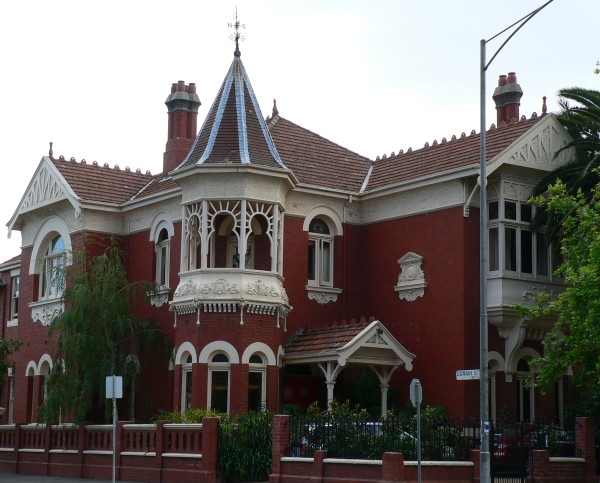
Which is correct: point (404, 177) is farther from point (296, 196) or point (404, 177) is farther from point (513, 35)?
point (513, 35)

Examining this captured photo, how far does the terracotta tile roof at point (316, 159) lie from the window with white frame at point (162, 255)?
4691 millimetres

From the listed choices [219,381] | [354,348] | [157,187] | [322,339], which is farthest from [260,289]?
[157,187]

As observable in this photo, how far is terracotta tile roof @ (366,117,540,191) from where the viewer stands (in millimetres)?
30109

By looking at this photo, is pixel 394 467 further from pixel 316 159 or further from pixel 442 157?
pixel 316 159

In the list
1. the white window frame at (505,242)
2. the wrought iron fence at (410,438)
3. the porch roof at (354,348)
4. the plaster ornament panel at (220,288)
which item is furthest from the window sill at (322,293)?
the wrought iron fence at (410,438)

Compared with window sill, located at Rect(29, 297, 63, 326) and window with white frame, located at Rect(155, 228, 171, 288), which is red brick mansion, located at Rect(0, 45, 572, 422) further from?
window sill, located at Rect(29, 297, 63, 326)

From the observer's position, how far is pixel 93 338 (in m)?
30.8

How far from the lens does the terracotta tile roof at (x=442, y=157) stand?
30109mm

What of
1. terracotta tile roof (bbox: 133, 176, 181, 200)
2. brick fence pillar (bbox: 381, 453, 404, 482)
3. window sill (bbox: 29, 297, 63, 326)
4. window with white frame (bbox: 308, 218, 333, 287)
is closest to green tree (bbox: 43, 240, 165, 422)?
terracotta tile roof (bbox: 133, 176, 181, 200)

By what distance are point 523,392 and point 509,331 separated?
2069 mm

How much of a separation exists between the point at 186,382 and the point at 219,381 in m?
1.31

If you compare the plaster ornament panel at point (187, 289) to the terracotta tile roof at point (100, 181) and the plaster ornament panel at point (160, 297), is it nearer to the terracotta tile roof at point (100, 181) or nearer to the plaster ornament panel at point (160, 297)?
the plaster ornament panel at point (160, 297)

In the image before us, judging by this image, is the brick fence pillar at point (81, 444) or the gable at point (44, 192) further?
the gable at point (44, 192)

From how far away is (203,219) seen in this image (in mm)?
30141
